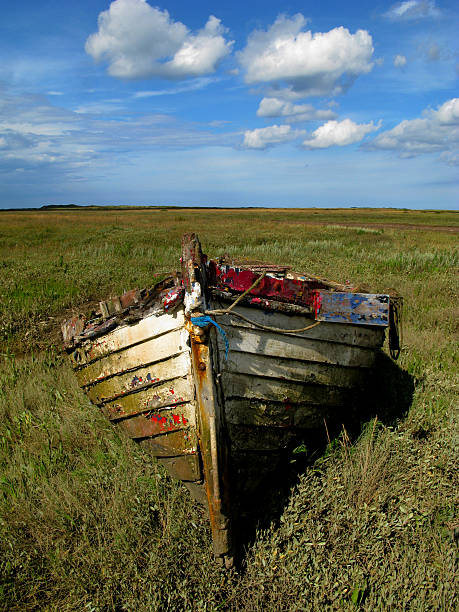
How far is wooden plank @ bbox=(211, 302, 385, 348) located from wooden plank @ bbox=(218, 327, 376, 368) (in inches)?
1.9

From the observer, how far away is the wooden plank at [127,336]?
2.95 meters

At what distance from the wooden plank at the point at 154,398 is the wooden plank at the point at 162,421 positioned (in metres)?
0.04

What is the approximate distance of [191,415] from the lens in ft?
9.61

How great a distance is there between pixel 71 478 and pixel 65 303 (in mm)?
5557

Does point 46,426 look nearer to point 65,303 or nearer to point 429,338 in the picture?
point 65,303

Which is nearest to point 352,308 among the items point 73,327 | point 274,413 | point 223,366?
point 274,413

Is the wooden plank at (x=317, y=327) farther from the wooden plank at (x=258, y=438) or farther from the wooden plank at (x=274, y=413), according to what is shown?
the wooden plank at (x=258, y=438)

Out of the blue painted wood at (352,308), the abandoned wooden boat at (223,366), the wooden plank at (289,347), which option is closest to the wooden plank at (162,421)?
the abandoned wooden boat at (223,366)

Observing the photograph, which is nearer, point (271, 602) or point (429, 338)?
point (271, 602)

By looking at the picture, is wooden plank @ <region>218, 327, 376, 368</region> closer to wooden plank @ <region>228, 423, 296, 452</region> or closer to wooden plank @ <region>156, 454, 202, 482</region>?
wooden plank @ <region>228, 423, 296, 452</region>

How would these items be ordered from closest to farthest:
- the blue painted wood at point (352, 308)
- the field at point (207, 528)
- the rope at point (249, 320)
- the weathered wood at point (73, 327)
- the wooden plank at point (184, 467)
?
the field at point (207, 528)
the rope at point (249, 320)
the wooden plank at point (184, 467)
the blue painted wood at point (352, 308)
the weathered wood at point (73, 327)

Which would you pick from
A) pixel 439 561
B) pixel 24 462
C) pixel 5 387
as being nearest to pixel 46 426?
pixel 24 462

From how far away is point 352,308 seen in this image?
343 cm

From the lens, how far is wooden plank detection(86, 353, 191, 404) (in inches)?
115
